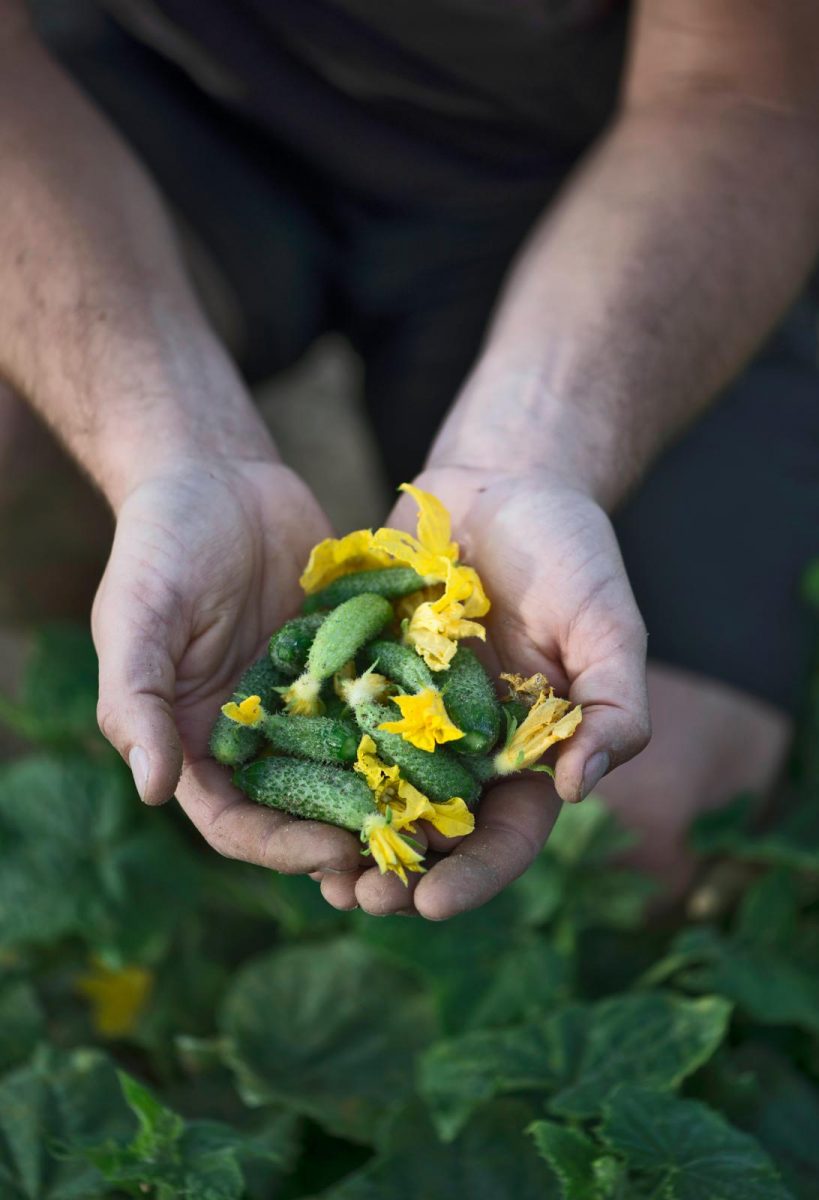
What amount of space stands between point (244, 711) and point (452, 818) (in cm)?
43

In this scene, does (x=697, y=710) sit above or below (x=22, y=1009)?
above

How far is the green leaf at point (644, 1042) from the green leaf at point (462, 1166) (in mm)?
196

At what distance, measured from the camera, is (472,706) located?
86.2 inches

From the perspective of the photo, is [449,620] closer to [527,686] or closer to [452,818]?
[527,686]

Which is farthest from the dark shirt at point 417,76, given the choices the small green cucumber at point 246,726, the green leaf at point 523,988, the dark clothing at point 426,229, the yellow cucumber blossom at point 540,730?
the green leaf at point 523,988

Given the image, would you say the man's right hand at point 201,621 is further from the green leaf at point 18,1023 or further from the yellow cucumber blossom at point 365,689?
the green leaf at point 18,1023

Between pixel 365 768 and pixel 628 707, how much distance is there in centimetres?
49

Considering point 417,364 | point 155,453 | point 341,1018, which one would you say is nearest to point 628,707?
point 155,453

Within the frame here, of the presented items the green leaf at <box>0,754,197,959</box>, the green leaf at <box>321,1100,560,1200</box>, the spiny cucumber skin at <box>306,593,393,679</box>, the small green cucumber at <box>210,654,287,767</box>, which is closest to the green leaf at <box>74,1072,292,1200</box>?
the green leaf at <box>321,1100,560,1200</box>

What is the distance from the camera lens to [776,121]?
11.0 ft

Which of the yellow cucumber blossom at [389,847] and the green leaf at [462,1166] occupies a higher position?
the yellow cucumber blossom at [389,847]

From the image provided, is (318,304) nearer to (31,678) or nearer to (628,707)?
(31,678)

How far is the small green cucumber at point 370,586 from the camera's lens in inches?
95.5

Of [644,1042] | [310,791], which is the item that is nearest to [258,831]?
[310,791]
